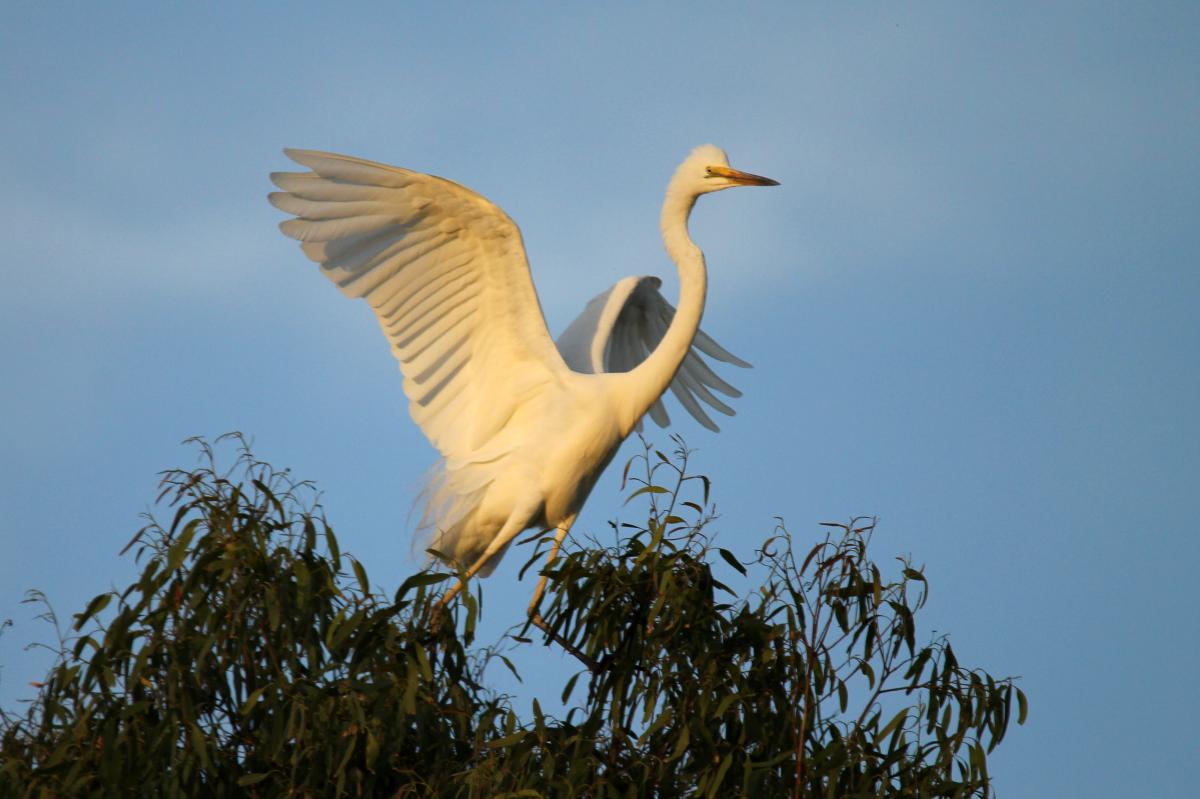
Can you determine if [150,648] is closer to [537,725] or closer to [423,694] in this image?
[423,694]

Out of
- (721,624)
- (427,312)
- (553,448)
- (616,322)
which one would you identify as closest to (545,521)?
(553,448)

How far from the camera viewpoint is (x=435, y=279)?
219 inches

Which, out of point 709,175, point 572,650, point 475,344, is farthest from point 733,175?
point 572,650

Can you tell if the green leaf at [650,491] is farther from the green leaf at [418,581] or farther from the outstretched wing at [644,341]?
the outstretched wing at [644,341]

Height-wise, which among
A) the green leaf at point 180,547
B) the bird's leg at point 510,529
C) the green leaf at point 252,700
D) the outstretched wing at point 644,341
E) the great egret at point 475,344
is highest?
the outstretched wing at point 644,341

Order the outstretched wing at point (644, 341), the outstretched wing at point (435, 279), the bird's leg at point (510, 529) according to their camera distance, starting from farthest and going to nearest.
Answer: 1. the outstretched wing at point (644, 341)
2. the bird's leg at point (510, 529)
3. the outstretched wing at point (435, 279)

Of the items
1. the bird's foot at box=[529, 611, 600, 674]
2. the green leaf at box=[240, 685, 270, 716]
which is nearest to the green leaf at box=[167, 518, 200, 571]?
the green leaf at box=[240, 685, 270, 716]

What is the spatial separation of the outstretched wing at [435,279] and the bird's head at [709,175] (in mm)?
942

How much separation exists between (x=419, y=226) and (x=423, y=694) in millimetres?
2337

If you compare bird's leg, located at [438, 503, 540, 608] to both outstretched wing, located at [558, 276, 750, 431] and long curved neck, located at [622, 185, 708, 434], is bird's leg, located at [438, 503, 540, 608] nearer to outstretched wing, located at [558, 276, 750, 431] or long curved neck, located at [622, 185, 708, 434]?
long curved neck, located at [622, 185, 708, 434]

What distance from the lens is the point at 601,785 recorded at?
3.31 m

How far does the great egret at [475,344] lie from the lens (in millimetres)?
5332

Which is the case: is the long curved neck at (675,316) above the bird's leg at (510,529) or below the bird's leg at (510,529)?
above

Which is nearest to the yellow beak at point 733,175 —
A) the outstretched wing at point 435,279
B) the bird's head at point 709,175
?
the bird's head at point 709,175
